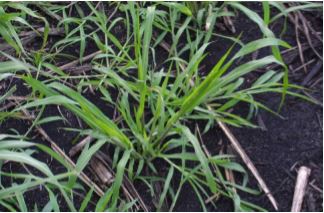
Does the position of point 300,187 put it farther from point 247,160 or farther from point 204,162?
point 204,162

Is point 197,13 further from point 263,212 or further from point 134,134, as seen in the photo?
point 263,212

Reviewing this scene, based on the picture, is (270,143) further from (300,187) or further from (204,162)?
(204,162)

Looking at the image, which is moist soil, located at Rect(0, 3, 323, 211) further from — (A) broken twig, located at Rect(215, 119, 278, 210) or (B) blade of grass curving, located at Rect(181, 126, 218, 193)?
(B) blade of grass curving, located at Rect(181, 126, 218, 193)

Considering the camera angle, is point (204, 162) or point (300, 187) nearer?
point (204, 162)

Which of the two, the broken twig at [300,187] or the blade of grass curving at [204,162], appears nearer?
the blade of grass curving at [204,162]

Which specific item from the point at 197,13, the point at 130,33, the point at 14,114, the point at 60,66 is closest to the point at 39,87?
the point at 14,114

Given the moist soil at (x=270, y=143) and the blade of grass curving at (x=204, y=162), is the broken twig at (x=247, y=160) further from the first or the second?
the blade of grass curving at (x=204, y=162)

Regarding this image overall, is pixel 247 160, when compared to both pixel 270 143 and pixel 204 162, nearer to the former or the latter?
pixel 270 143

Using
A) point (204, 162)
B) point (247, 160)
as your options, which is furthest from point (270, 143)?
point (204, 162)

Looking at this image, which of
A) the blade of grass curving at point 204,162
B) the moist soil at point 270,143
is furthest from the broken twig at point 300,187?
the blade of grass curving at point 204,162
